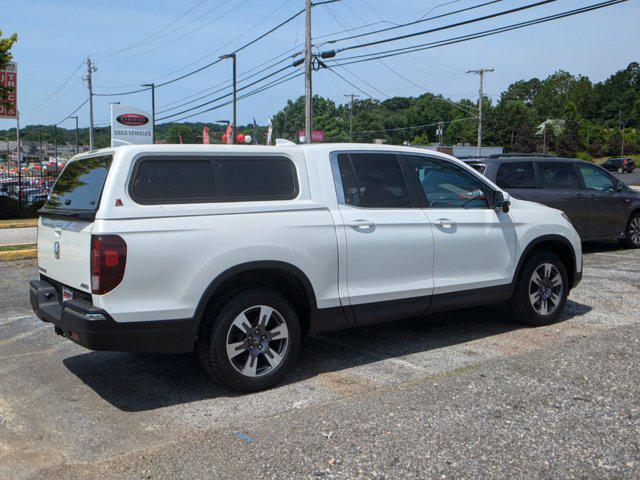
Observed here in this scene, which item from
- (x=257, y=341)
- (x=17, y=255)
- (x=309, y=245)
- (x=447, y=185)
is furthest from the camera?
(x=17, y=255)

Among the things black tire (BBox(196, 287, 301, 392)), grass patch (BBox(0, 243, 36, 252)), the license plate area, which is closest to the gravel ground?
grass patch (BBox(0, 243, 36, 252))

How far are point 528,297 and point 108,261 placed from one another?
13.6ft

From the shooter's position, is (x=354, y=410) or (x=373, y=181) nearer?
(x=354, y=410)

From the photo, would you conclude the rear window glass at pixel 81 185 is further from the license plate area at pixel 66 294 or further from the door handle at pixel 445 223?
the door handle at pixel 445 223

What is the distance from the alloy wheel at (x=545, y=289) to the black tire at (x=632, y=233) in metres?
6.46

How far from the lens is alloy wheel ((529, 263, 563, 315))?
6.47 meters

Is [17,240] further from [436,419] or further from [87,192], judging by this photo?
[436,419]

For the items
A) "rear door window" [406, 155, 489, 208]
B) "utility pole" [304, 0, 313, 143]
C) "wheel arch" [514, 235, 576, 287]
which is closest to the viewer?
"rear door window" [406, 155, 489, 208]

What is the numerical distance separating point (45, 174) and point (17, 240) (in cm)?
1012

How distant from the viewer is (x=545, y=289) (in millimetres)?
6562

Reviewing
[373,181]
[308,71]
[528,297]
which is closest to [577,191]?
A: [528,297]

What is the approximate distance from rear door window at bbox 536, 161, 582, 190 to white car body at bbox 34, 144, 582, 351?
4.74m

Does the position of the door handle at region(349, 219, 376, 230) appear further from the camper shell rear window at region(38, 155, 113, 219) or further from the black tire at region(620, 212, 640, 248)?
the black tire at region(620, 212, 640, 248)

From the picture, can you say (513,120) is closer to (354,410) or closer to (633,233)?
(633,233)
